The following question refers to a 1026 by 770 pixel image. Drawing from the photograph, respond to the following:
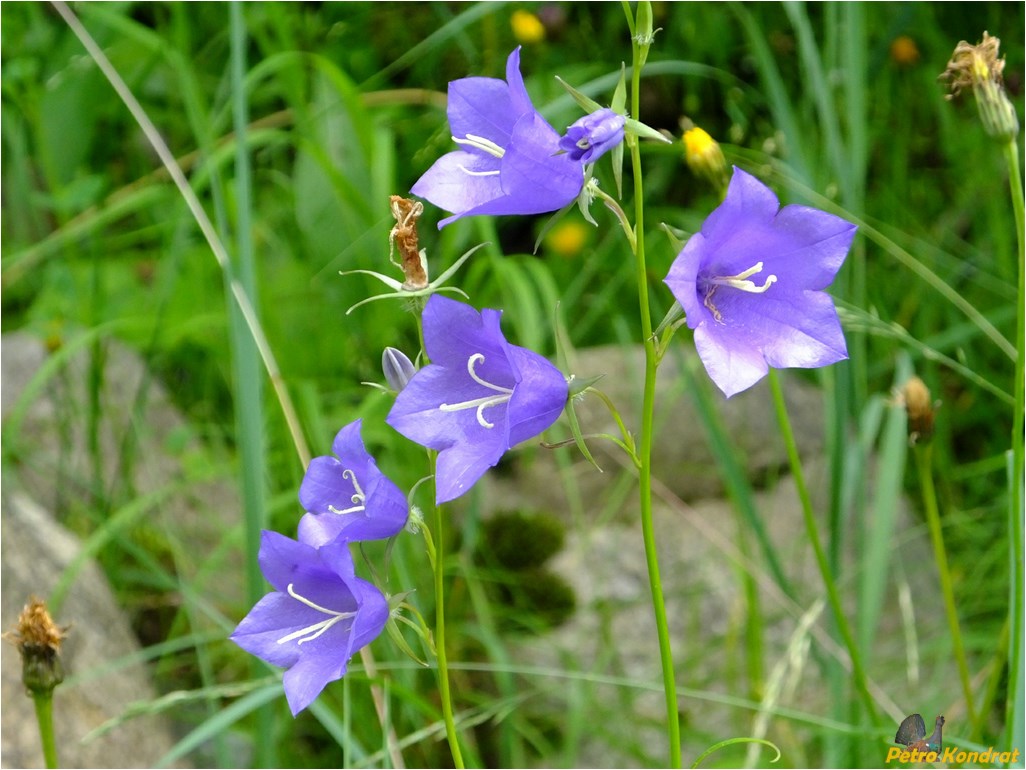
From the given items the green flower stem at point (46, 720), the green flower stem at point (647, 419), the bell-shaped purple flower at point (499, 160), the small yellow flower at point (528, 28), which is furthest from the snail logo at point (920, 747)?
the small yellow flower at point (528, 28)

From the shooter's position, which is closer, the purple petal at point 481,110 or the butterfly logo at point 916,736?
the purple petal at point 481,110

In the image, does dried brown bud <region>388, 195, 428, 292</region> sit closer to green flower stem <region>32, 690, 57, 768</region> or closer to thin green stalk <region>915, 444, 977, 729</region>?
green flower stem <region>32, 690, 57, 768</region>

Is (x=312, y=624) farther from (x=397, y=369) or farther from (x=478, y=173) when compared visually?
(x=478, y=173)

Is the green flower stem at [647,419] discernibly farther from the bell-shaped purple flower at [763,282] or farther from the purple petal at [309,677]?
the purple petal at [309,677]

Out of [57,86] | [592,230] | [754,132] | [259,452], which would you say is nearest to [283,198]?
[57,86]

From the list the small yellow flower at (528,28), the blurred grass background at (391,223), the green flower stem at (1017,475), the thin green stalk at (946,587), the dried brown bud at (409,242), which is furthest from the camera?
the small yellow flower at (528,28)

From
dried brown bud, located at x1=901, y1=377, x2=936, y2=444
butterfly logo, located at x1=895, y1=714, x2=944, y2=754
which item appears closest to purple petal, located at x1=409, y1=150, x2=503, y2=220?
butterfly logo, located at x1=895, y1=714, x2=944, y2=754

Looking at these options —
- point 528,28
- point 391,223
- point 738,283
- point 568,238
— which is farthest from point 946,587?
point 528,28
